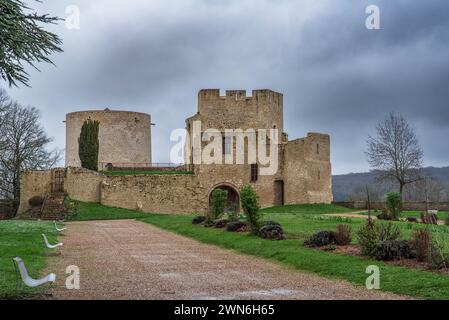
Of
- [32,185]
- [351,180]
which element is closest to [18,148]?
[32,185]

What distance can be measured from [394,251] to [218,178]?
3300 cm

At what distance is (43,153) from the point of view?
4841 centimetres

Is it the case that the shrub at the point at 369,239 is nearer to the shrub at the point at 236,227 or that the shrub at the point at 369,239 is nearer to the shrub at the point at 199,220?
the shrub at the point at 236,227

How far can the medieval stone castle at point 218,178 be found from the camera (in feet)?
145

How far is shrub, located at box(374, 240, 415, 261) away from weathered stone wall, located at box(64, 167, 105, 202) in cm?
3326

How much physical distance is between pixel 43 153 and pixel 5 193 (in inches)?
186

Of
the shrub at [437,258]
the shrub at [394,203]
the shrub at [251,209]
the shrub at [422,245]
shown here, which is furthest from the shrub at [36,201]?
the shrub at [437,258]

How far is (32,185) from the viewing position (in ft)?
143

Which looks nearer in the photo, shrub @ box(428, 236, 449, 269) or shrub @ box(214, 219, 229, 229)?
shrub @ box(428, 236, 449, 269)

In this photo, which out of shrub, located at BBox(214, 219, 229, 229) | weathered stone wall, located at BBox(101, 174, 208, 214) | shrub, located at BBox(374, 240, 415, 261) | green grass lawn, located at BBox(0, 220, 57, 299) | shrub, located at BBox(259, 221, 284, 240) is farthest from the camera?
weathered stone wall, located at BBox(101, 174, 208, 214)

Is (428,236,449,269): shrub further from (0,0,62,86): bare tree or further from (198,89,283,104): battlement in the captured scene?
(198,89,283,104): battlement

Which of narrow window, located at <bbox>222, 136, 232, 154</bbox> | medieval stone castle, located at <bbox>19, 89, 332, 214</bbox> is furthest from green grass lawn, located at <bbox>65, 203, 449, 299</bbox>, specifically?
narrow window, located at <bbox>222, 136, 232, 154</bbox>

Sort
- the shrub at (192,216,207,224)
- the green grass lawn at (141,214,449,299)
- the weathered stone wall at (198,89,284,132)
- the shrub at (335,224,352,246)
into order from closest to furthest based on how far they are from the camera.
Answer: the green grass lawn at (141,214,449,299) → the shrub at (335,224,352,246) → the shrub at (192,216,207,224) → the weathered stone wall at (198,89,284,132)

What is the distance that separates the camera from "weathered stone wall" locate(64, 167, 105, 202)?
44000 millimetres
